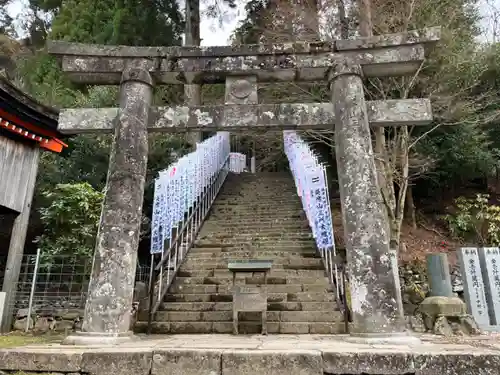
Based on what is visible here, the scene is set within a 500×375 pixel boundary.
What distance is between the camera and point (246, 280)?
7492mm

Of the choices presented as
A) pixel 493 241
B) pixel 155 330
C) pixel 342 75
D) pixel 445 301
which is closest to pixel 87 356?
pixel 155 330

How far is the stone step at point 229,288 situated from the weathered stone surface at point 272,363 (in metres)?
3.86

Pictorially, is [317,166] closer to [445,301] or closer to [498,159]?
[445,301]

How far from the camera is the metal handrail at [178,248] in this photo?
6.73m

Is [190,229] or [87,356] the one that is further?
[190,229]

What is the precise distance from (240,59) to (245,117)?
38.4 inches

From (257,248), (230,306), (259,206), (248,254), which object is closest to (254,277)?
(230,306)

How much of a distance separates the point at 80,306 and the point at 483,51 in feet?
46.7

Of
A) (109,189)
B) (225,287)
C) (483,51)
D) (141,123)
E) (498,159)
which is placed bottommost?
(225,287)

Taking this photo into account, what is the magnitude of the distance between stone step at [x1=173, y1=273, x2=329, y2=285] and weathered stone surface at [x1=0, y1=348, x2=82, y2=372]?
4162mm

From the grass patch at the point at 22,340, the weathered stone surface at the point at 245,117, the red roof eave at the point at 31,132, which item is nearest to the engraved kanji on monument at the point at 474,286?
the weathered stone surface at the point at 245,117

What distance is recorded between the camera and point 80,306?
26.3ft

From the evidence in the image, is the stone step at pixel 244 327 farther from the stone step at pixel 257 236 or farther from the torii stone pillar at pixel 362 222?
the stone step at pixel 257 236

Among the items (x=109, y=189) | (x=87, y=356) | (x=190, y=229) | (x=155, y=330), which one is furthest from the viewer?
(x=190, y=229)
